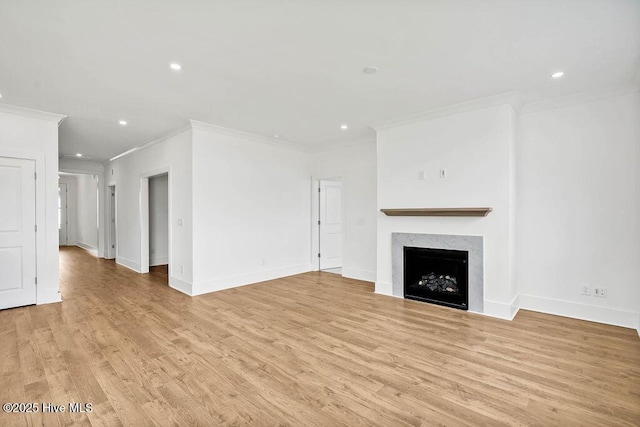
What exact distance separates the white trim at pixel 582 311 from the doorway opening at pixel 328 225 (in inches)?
138

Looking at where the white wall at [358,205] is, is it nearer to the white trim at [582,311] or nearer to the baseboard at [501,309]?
the baseboard at [501,309]

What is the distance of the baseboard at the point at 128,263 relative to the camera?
6.65 m

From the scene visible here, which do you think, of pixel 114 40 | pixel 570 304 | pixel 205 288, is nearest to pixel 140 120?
pixel 114 40

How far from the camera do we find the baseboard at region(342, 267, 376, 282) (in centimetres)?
567

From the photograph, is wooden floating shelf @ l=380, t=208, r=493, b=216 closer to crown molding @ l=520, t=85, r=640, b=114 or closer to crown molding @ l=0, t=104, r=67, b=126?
crown molding @ l=520, t=85, r=640, b=114

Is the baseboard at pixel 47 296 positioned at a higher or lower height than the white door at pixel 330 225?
lower

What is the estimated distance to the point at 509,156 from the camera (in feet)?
12.0

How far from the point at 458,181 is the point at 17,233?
6.17 metres

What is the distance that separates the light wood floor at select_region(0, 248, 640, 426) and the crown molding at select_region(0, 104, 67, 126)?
106 inches

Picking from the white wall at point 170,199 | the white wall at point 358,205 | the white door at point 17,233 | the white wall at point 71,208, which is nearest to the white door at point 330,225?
the white wall at point 358,205

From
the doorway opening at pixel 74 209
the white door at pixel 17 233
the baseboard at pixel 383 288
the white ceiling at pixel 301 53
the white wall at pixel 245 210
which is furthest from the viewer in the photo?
the doorway opening at pixel 74 209

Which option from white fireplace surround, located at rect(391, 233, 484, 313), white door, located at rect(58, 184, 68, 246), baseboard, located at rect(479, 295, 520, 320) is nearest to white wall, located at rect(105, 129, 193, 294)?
white fireplace surround, located at rect(391, 233, 484, 313)

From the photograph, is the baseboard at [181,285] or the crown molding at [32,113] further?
the baseboard at [181,285]

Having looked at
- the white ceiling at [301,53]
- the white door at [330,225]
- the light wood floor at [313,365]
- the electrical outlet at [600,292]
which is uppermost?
the white ceiling at [301,53]
